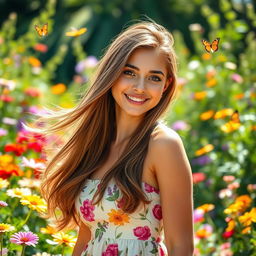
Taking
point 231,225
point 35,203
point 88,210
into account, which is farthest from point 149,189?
point 231,225

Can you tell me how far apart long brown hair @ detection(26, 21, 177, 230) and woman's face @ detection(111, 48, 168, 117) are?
3cm

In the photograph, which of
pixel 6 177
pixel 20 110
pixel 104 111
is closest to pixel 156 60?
pixel 104 111

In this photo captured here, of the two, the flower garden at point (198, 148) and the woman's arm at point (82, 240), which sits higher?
the woman's arm at point (82, 240)

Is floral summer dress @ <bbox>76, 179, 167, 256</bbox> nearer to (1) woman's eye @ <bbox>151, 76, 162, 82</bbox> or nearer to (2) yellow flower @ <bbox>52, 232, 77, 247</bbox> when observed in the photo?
(2) yellow flower @ <bbox>52, 232, 77, 247</bbox>

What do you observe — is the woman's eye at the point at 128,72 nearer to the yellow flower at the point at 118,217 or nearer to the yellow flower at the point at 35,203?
the yellow flower at the point at 118,217

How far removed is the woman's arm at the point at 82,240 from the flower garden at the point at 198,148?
3cm

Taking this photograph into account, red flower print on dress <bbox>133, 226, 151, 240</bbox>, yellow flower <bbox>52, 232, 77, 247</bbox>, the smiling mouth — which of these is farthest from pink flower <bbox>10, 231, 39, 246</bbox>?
the smiling mouth

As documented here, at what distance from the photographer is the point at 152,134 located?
2.53m

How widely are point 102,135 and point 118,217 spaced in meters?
0.38

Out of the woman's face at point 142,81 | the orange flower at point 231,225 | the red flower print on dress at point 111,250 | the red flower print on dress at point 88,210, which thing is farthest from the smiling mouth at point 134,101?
the orange flower at point 231,225

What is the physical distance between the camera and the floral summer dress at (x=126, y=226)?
97.7 inches

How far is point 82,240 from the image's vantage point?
8.98ft

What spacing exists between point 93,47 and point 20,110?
5.61 metres

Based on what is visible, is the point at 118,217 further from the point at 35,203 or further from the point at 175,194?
the point at 35,203
